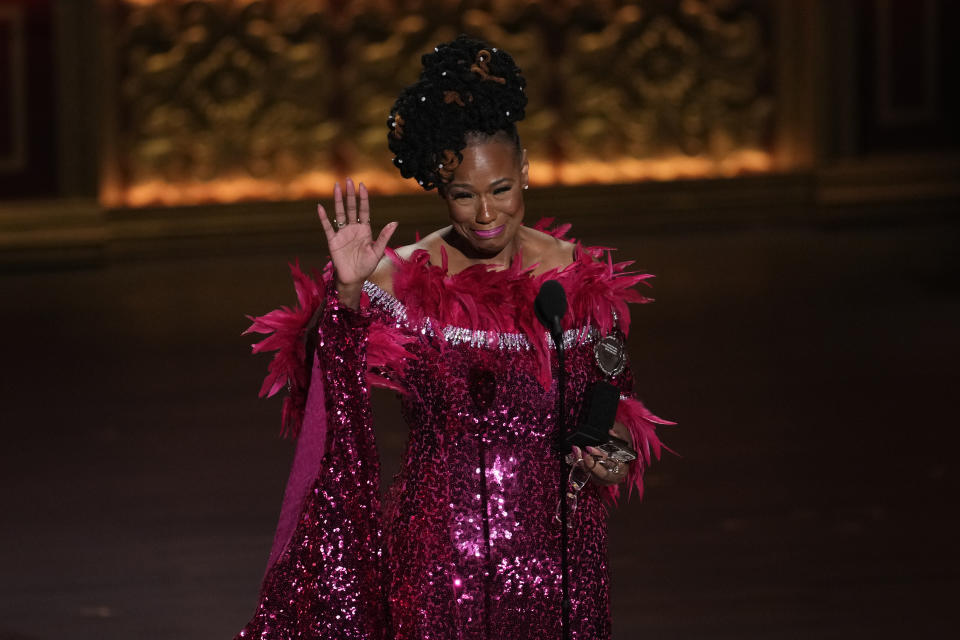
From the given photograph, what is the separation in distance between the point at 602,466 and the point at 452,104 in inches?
23.1

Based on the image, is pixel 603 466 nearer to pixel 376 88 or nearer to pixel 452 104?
pixel 452 104

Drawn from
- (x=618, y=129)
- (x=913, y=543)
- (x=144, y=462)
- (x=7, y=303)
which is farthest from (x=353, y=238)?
(x=618, y=129)

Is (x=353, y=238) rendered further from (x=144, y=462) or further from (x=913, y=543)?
(x=144, y=462)

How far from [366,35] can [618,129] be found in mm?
1623

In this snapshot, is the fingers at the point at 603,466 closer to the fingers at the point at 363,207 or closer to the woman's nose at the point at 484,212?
the woman's nose at the point at 484,212

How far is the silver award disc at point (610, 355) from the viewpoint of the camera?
8.18 ft

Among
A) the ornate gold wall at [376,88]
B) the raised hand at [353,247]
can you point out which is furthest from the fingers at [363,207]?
the ornate gold wall at [376,88]

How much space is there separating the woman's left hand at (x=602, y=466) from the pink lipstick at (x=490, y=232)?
34 centimetres

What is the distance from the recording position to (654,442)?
2.61m

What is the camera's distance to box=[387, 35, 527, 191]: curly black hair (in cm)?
234

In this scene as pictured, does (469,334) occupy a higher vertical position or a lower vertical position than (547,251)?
lower

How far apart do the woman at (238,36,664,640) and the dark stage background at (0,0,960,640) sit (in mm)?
1849

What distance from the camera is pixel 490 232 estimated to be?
2.41 meters

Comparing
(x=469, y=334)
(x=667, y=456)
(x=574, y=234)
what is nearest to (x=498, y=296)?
(x=469, y=334)
